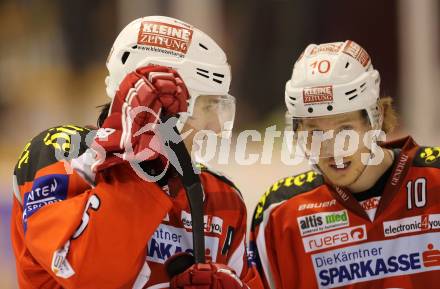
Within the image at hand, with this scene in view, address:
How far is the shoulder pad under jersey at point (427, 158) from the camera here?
2.83 meters

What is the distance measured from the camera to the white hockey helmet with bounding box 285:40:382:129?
2.72 meters

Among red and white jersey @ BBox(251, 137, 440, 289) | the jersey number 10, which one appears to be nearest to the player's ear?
red and white jersey @ BBox(251, 137, 440, 289)

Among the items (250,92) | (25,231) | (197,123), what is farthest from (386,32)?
(25,231)

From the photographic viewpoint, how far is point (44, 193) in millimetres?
2213

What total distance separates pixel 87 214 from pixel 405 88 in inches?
149

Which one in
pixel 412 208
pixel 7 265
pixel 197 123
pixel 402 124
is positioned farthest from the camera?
pixel 402 124

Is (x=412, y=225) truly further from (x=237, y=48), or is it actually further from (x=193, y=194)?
(x=237, y=48)

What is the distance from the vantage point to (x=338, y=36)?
5.61 metres

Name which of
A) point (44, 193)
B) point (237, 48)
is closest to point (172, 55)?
point (44, 193)

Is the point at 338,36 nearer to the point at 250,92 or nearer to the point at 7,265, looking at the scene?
the point at 250,92

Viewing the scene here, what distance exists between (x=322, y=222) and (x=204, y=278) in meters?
0.73

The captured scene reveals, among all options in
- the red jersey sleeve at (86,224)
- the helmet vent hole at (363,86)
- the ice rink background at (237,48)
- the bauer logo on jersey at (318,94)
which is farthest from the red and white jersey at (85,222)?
the ice rink background at (237,48)

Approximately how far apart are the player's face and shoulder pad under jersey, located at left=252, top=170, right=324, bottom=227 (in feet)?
0.55

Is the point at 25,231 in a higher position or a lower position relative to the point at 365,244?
higher
